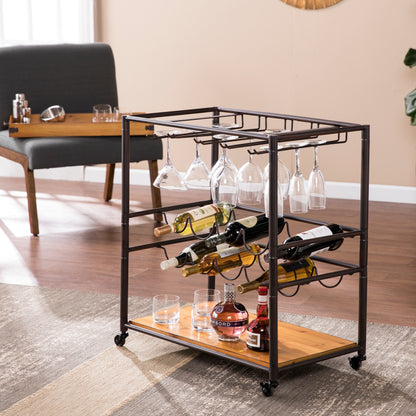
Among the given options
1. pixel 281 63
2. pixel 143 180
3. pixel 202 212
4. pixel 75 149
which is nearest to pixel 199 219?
pixel 202 212

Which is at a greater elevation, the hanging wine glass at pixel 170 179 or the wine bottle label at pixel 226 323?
the hanging wine glass at pixel 170 179

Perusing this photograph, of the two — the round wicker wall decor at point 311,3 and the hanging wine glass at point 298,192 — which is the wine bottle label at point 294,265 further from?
the round wicker wall decor at point 311,3

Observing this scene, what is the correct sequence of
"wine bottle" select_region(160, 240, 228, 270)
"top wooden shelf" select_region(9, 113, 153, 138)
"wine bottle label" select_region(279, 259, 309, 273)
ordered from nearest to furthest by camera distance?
1. "wine bottle label" select_region(279, 259, 309, 273)
2. "wine bottle" select_region(160, 240, 228, 270)
3. "top wooden shelf" select_region(9, 113, 153, 138)

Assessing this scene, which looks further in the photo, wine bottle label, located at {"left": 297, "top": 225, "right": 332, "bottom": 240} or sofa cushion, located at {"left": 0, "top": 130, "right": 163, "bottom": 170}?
sofa cushion, located at {"left": 0, "top": 130, "right": 163, "bottom": 170}

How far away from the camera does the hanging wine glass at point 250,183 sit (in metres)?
2.10

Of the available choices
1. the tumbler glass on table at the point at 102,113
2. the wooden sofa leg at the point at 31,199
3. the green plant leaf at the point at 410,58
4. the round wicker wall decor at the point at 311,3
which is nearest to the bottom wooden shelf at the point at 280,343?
the wooden sofa leg at the point at 31,199

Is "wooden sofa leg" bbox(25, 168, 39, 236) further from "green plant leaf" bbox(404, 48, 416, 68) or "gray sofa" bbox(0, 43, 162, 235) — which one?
"green plant leaf" bbox(404, 48, 416, 68)

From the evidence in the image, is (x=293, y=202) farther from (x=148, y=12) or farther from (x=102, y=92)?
(x=148, y=12)

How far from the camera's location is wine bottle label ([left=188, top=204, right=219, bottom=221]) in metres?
2.36

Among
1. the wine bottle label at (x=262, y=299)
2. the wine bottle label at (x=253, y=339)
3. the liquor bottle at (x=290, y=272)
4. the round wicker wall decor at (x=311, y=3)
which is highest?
the round wicker wall decor at (x=311, y=3)

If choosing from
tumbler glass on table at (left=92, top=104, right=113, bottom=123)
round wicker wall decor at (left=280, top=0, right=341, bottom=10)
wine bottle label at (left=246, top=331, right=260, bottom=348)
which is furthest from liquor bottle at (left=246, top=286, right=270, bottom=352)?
round wicker wall decor at (left=280, top=0, right=341, bottom=10)

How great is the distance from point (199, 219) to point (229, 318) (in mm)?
314

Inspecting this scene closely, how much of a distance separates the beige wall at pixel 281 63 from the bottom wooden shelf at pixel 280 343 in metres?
2.73

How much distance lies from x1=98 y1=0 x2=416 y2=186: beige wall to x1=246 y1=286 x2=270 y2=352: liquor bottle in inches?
116
